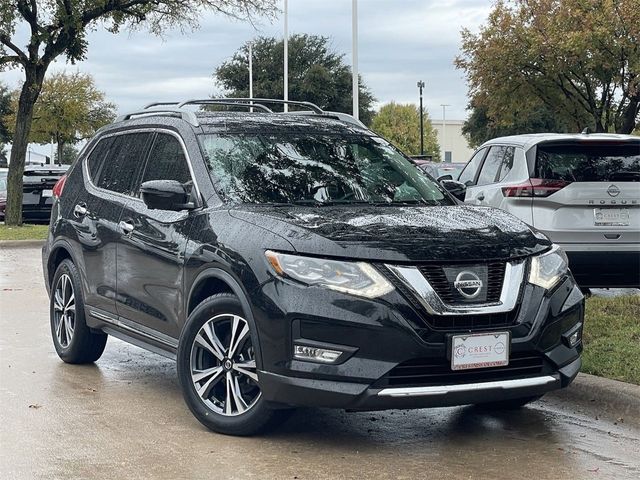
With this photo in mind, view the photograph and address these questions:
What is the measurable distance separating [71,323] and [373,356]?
3.61m

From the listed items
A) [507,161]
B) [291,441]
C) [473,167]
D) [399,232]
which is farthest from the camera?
[473,167]

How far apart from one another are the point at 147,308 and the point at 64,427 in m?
0.95

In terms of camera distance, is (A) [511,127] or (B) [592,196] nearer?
(B) [592,196]

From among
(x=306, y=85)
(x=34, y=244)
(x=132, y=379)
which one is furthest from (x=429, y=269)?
(x=306, y=85)

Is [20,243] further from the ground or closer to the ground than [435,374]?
closer to the ground

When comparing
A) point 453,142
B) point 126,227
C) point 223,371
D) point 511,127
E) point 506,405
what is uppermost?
point 511,127

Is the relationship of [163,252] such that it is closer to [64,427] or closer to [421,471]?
[64,427]

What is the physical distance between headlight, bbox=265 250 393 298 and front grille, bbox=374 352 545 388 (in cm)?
40

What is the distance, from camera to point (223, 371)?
5.88 metres

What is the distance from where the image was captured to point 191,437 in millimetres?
5938

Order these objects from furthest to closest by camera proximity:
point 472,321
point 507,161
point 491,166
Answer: point 491,166 → point 507,161 → point 472,321

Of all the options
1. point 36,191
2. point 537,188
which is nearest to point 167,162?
point 537,188

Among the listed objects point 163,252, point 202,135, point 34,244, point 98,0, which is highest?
point 98,0

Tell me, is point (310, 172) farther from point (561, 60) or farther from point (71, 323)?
point (561, 60)
